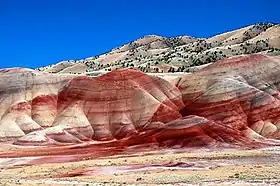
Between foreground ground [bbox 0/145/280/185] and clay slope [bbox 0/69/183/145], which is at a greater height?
clay slope [bbox 0/69/183/145]

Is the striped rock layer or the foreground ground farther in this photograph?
the striped rock layer

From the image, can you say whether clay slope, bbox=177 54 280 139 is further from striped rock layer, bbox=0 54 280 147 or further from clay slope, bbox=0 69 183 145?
clay slope, bbox=0 69 183 145

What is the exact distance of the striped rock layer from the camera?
Answer: 3629 inches

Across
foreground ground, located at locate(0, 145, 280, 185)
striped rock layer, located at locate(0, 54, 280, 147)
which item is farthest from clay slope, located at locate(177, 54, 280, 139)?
foreground ground, located at locate(0, 145, 280, 185)

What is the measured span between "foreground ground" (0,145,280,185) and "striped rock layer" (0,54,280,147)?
16772mm

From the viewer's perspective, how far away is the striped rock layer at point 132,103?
92.2 metres

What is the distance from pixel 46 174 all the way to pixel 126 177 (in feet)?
32.9

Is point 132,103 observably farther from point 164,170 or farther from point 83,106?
point 164,170

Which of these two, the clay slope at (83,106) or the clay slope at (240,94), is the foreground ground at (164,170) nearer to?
the clay slope at (240,94)

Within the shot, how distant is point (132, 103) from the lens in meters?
99.6

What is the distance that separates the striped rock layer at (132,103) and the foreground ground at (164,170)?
55.0 ft

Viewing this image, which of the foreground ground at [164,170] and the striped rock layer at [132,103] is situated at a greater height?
the striped rock layer at [132,103]

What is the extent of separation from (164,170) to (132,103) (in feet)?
159

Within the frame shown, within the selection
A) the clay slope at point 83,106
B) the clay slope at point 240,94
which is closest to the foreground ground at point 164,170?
the clay slope at point 240,94
